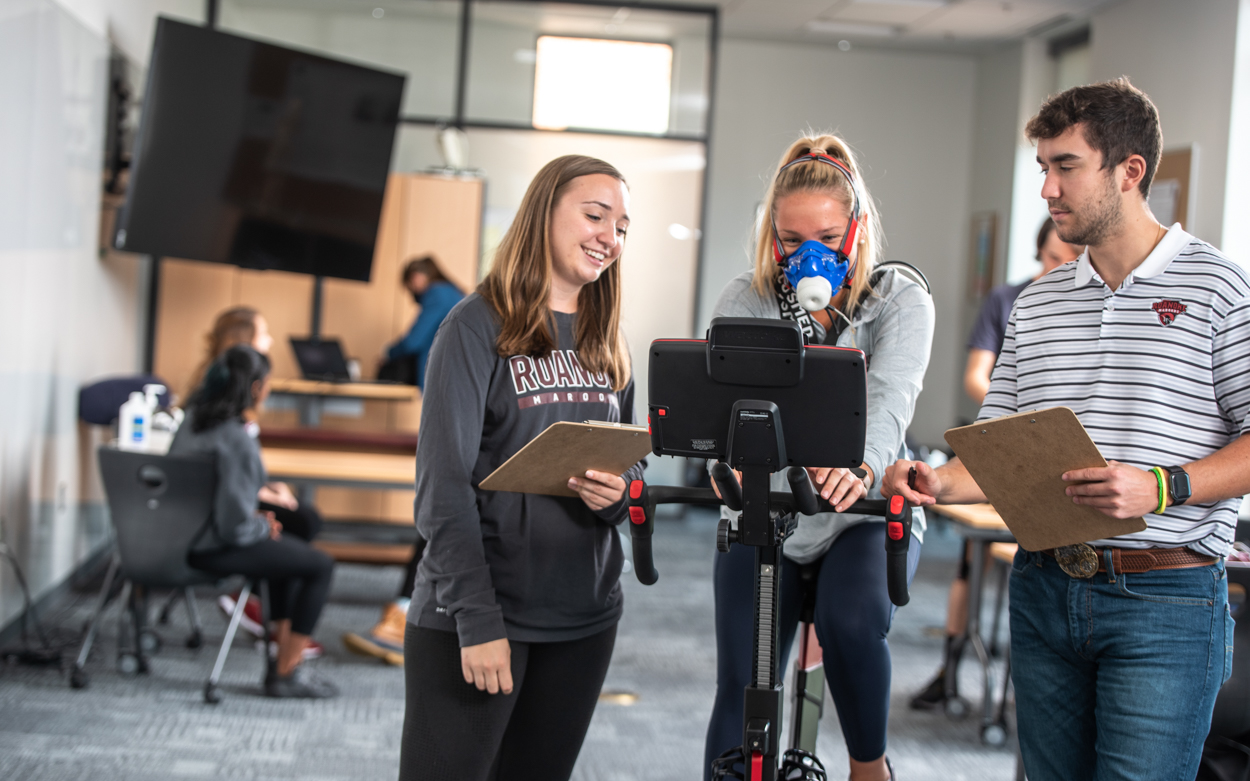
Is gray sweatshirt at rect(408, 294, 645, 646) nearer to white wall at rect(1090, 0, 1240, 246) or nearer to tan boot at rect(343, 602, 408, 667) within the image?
tan boot at rect(343, 602, 408, 667)

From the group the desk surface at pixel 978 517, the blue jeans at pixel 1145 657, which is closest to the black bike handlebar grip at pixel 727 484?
the blue jeans at pixel 1145 657

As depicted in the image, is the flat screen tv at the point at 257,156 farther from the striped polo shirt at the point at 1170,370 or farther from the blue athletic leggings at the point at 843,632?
the striped polo shirt at the point at 1170,370

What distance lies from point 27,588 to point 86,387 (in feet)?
3.45

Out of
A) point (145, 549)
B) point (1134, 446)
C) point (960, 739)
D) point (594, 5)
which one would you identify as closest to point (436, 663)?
point (1134, 446)

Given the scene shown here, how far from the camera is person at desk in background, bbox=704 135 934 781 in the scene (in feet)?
5.57

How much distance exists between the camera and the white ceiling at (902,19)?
268 inches

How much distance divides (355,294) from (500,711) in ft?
17.1

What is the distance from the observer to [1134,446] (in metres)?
1.57

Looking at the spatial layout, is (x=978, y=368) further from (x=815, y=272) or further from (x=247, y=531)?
(x=247, y=531)

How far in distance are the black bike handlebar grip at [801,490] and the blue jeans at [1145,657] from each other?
546 millimetres

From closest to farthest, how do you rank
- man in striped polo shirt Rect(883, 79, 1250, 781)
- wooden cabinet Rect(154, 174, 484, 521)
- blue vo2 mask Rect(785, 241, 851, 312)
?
man in striped polo shirt Rect(883, 79, 1250, 781) < blue vo2 mask Rect(785, 241, 851, 312) < wooden cabinet Rect(154, 174, 484, 521)


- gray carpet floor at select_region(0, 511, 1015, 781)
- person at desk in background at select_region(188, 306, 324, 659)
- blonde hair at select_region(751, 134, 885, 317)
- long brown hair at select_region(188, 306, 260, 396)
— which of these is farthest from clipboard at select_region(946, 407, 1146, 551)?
long brown hair at select_region(188, 306, 260, 396)

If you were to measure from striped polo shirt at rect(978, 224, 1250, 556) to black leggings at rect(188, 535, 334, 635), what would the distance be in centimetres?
264

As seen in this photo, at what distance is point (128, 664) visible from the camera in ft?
11.9
